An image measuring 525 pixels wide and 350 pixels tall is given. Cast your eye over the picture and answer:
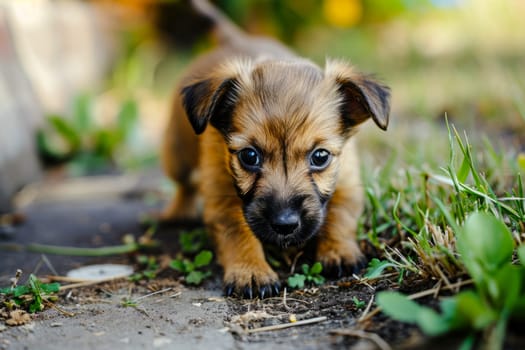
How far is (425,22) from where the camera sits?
38.8 ft

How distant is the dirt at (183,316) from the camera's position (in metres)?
2.37

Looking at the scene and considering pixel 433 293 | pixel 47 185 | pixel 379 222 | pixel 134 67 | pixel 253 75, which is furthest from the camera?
pixel 134 67

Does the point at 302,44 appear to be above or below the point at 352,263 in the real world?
above

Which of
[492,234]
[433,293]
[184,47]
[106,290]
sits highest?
[184,47]

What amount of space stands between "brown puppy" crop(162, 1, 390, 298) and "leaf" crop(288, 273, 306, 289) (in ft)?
0.24

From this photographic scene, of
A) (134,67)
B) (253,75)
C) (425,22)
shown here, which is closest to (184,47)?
(134,67)

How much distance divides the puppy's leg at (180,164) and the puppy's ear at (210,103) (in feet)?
3.46

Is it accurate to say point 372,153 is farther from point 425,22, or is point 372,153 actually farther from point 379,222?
point 425,22

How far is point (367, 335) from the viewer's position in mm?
2250

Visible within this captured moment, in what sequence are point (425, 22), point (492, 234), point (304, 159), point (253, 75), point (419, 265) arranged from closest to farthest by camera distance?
point (492, 234) → point (419, 265) → point (304, 159) → point (253, 75) → point (425, 22)

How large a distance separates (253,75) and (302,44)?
25.0ft

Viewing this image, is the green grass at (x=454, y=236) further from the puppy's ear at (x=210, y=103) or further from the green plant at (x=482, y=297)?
the puppy's ear at (x=210, y=103)

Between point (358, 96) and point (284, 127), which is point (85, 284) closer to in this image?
point (284, 127)

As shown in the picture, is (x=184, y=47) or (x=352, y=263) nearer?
(x=352, y=263)
